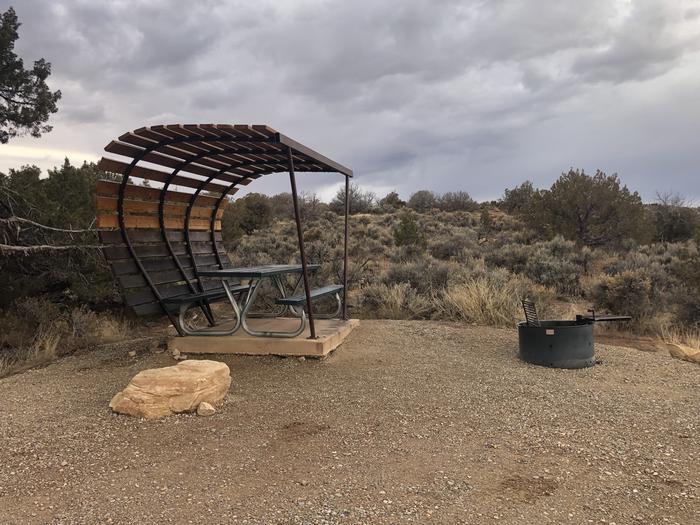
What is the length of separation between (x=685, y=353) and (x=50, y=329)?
29.0ft

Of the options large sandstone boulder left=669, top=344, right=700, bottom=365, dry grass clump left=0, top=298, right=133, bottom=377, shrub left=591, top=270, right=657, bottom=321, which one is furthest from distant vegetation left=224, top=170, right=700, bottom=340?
dry grass clump left=0, top=298, right=133, bottom=377

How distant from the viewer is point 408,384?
16.5 ft

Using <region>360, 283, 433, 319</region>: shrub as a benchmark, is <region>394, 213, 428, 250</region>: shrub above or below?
above

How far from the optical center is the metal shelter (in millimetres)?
5523

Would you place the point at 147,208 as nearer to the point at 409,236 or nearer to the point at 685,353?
the point at 685,353

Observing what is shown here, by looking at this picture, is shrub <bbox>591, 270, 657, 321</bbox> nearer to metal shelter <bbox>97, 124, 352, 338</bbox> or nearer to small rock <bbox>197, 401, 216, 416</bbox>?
metal shelter <bbox>97, 124, 352, 338</bbox>

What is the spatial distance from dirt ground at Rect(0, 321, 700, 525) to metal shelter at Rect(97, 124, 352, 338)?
1.46 metres

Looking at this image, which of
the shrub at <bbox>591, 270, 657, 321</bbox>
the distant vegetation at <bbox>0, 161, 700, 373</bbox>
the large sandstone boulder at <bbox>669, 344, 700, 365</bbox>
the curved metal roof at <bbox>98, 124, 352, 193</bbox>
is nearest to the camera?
the curved metal roof at <bbox>98, 124, 352, 193</bbox>

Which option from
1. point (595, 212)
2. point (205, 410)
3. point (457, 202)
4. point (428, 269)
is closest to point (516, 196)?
point (457, 202)

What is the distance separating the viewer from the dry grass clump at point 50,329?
24.8 feet

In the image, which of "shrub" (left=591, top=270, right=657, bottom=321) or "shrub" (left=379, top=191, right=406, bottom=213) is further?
"shrub" (left=379, top=191, right=406, bottom=213)

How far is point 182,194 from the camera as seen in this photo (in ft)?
23.8

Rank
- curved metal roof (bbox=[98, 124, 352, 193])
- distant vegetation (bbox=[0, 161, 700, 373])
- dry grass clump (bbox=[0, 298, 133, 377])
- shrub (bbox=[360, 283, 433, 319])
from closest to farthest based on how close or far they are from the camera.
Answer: curved metal roof (bbox=[98, 124, 352, 193]), dry grass clump (bbox=[0, 298, 133, 377]), distant vegetation (bbox=[0, 161, 700, 373]), shrub (bbox=[360, 283, 433, 319])

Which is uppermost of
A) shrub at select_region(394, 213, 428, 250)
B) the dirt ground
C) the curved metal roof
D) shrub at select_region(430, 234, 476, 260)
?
the curved metal roof
